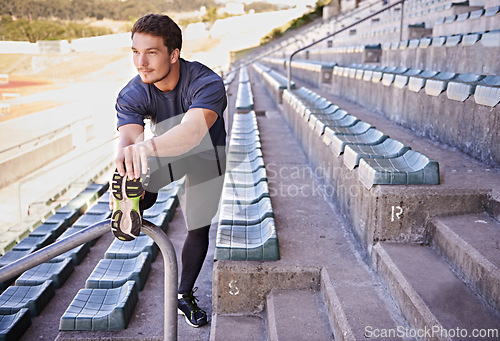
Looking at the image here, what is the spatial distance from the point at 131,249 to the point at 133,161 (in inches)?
58.5

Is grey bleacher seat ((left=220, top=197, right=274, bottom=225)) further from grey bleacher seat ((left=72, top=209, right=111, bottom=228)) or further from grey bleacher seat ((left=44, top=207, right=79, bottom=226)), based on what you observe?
grey bleacher seat ((left=44, top=207, right=79, bottom=226))

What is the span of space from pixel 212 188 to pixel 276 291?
43 centimetres

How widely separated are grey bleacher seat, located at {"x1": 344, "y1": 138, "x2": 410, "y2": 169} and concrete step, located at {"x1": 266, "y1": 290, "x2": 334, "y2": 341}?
59 cm

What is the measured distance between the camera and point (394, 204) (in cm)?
154

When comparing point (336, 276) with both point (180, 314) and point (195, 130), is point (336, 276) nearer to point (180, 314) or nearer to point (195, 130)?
point (180, 314)

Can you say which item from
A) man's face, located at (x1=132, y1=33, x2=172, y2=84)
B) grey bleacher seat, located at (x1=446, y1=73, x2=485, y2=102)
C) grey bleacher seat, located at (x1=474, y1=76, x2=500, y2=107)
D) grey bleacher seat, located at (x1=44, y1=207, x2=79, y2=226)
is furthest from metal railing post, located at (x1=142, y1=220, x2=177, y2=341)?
grey bleacher seat, located at (x1=44, y1=207, x2=79, y2=226)

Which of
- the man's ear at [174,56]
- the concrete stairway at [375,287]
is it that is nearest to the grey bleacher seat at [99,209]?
the concrete stairway at [375,287]

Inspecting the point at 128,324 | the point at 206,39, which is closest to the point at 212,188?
the point at 128,324

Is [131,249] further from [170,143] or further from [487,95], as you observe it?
[487,95]

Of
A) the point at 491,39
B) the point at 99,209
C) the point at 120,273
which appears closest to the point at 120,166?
the point at 120,273

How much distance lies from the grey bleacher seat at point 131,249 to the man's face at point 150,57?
1.18 meters

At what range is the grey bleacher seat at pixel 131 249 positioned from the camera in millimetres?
2227

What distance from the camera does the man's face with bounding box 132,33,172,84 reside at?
4.00ft

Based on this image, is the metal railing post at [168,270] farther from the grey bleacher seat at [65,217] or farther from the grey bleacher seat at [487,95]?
the grey bleacher seat at [65,217]
